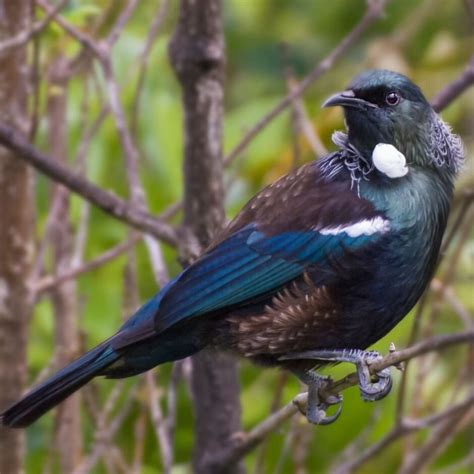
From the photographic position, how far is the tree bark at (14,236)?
451 cm

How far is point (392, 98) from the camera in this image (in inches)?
Answer: 157

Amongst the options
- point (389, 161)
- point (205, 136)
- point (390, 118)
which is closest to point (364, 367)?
point (389, 161)

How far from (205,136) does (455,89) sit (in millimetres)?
729

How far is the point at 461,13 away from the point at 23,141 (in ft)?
12.5

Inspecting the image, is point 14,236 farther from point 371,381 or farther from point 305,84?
point 371,381

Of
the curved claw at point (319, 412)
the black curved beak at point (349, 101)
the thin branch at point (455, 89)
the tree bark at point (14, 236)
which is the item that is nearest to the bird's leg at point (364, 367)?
the curved claw at point (319, 412)

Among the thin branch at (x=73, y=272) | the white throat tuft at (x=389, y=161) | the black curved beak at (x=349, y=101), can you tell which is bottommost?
the white throat tuft at (x=389, y=161)

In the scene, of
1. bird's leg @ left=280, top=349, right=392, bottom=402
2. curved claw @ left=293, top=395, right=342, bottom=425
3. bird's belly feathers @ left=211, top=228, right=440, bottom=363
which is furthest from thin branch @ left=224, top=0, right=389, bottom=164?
curved claw @ left=293, top=395, right=342, bottom=425

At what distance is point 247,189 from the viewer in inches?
229

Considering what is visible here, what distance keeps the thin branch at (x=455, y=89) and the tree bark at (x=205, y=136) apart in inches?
24.7

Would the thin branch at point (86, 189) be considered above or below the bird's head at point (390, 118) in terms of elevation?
above

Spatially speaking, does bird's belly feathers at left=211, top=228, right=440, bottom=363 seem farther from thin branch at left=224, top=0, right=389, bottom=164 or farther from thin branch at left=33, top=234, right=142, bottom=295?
thin branch at left=33, top=234, right=142, bottom=295

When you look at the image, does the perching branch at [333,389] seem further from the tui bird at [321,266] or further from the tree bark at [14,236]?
the tree bark at [14,236]

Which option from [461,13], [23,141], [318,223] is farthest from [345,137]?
[461,13]
